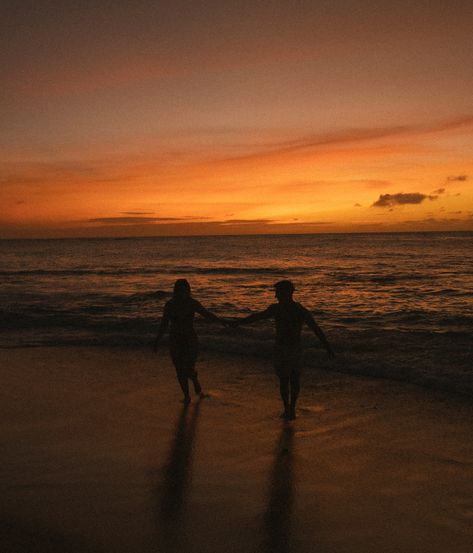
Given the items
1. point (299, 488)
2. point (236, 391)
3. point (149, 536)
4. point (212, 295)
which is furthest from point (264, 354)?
point (212, 295)

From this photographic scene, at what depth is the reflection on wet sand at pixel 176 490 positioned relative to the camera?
14.0 feet

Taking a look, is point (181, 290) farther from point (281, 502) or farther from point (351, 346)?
point (351, 346)

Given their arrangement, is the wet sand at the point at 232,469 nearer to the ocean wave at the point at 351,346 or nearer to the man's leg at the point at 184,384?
the man's leg at the point at 184,384

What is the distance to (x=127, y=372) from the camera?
34.3 ft

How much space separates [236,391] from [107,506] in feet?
14.5

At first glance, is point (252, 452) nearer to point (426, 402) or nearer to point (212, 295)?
point (426, 402)

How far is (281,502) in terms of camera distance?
16.1ft

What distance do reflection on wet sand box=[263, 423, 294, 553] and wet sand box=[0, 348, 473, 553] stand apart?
0.06 feet

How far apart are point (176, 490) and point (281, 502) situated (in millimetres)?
1087

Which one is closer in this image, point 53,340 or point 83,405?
point 83,405

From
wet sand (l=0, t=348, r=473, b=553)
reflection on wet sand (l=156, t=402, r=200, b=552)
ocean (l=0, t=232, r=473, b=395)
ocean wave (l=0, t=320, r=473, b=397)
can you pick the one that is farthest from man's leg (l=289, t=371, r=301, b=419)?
ocean (l=0, t=232, r=473, b=395)

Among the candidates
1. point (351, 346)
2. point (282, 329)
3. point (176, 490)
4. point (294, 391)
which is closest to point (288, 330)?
point (282, 329)

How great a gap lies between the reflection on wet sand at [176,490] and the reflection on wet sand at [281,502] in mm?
781

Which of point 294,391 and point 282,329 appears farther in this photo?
point 294,391
